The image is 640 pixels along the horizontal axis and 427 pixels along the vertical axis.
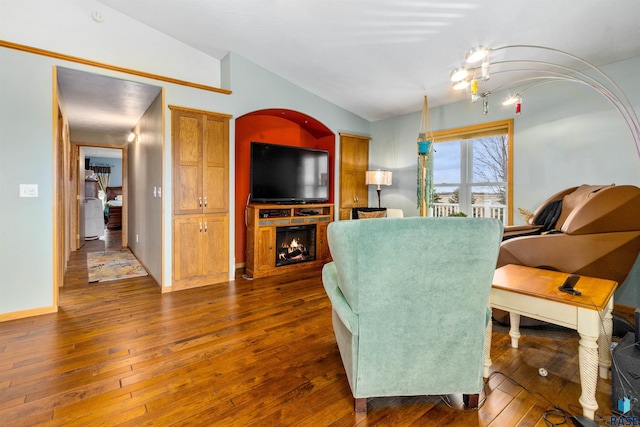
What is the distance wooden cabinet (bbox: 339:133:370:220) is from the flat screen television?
0.36 meters

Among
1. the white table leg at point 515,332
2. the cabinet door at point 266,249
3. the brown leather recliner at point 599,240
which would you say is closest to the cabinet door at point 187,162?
the cabinet door at point 266,249

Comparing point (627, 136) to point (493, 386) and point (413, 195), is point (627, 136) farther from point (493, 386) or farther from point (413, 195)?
point (493, 386)

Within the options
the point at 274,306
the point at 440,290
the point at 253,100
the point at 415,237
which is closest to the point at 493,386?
the point at 440,290

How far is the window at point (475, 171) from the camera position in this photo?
13.4 ft

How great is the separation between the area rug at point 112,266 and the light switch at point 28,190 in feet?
4.94

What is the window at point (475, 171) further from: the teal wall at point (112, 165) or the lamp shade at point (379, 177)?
the teal wall at point (112, 165)

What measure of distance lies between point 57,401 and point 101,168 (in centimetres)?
1213

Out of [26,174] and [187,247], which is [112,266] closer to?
[187,247]

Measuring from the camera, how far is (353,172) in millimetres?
5344

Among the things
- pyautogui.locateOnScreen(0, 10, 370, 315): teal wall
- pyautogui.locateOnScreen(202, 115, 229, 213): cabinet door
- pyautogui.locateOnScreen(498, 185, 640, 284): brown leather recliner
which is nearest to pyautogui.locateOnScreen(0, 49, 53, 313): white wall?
pyautogui.locateOnScreen(0, 10, 370, 315): teal wall

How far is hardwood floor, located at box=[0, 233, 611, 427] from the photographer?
5.00 ft

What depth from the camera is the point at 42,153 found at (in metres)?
2.78

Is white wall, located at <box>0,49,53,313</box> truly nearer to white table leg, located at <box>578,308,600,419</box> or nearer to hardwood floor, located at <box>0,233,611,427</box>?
hardwood floor, located at <box>0,233,611,427</box>

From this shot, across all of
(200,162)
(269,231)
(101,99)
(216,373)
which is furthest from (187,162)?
(216,373)
